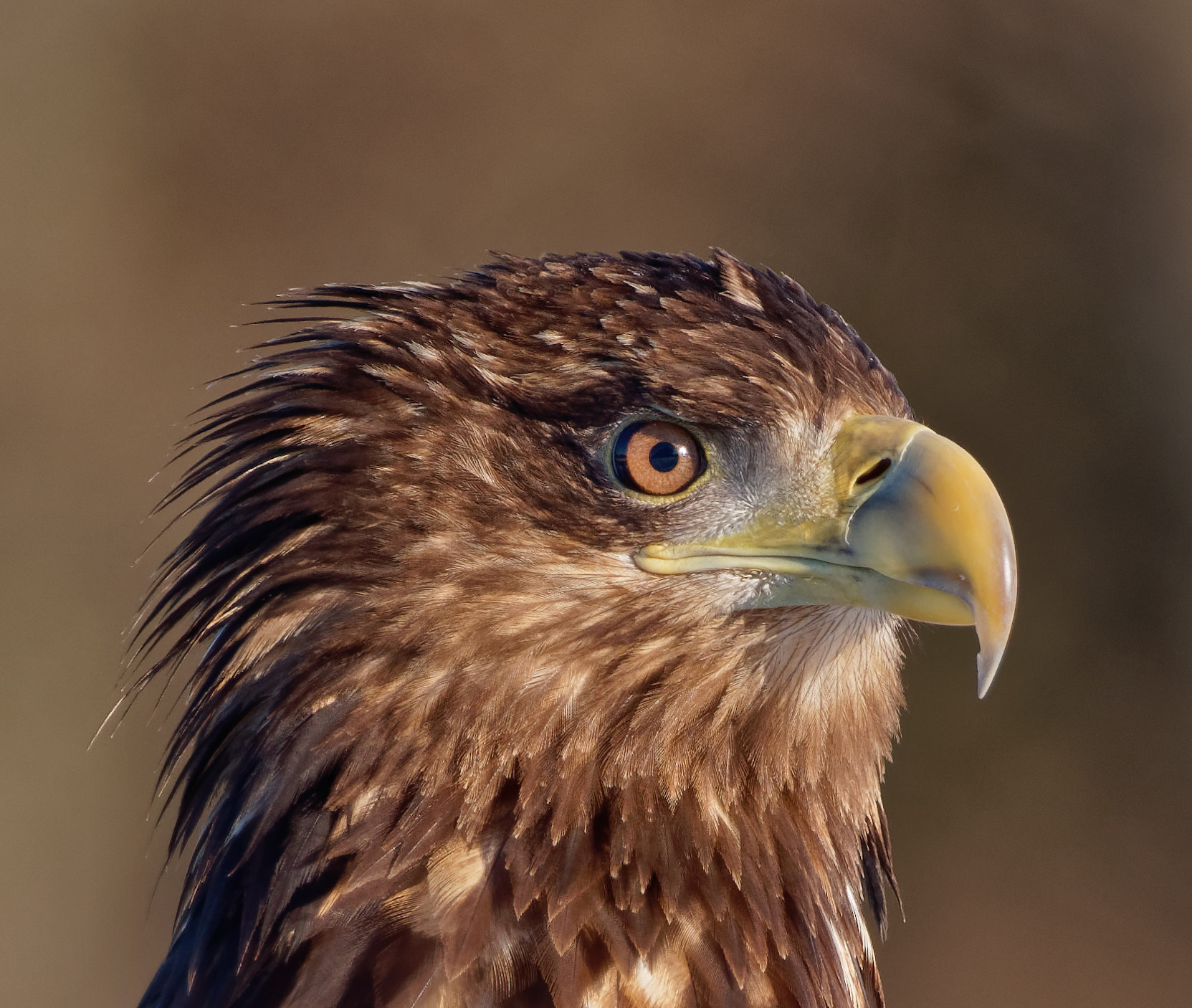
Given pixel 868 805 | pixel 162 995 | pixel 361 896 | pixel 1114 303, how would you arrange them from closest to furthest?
1. pixel 361 896
2. pixel 162 995
3. pixel 868 805
4. pixel 1114 303

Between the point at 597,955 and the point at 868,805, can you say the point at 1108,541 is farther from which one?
the point at 597,955

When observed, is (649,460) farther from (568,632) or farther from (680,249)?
(680,249)

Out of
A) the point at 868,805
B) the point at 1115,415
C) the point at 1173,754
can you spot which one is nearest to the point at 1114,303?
the point at 1115,415

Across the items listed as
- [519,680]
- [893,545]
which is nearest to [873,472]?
[893,545]

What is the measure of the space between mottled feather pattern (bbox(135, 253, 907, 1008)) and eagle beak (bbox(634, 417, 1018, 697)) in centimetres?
5

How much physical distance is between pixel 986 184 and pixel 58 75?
489 cm

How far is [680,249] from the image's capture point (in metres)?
6.46

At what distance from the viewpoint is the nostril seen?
2021 mm

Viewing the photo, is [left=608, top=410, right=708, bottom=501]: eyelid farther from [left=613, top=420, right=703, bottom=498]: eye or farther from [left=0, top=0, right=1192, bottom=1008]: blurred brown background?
[left=0, top=0, right=1192, bottom=1008]: blurred brown background

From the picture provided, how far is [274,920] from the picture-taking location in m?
1.88

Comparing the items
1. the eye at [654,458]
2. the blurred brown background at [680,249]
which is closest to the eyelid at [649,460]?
the eye at [654,458]

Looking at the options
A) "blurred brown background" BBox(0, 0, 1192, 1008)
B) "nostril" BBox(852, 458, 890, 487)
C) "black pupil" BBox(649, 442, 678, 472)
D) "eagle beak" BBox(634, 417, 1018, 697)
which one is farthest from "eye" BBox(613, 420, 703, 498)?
"blurred brown background" BBox(0, 0, 1192, 1008)

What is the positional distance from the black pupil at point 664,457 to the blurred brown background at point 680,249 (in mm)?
4502

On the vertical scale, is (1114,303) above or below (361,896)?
above
